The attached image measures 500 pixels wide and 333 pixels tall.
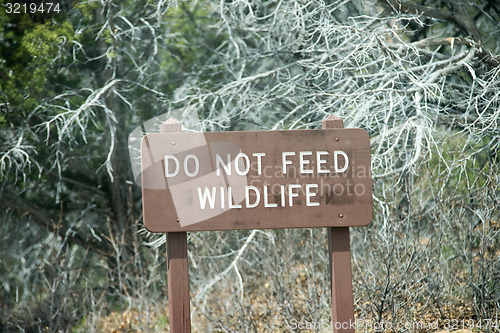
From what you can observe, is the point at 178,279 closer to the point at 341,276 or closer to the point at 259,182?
the point at 259,182

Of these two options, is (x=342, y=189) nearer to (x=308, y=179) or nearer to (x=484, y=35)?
(x=308, y=179)

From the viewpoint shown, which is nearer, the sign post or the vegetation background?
the sign post

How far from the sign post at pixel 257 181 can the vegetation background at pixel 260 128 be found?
154 cm

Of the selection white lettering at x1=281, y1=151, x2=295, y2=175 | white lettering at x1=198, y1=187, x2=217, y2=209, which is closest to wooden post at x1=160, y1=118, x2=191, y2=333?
white lettering at x1=198, y1=187, x2=217, y2=209

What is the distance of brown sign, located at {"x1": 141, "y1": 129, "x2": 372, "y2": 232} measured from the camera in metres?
2.97

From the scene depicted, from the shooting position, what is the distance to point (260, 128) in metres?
6.59

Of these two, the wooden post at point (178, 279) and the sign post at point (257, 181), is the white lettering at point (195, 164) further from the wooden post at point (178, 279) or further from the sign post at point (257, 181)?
the wooden post at point (178, 279)

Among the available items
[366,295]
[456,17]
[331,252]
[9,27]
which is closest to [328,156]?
[331,252]

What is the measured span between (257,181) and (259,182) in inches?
0.5

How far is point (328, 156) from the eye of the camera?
9.80 feet

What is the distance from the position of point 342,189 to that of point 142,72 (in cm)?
409

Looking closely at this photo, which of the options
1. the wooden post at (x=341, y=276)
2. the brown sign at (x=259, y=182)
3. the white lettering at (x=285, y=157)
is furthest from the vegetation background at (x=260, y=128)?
the white lettering at (x=285, y=157)

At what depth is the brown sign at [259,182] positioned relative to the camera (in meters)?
2.97

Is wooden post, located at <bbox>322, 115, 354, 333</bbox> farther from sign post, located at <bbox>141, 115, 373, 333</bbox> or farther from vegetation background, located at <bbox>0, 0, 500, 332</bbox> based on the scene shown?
vegetation background, located at <bbox>0, 0, 500, 332</bbox>
